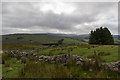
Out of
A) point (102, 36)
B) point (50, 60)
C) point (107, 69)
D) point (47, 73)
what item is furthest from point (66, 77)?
point (102, 36)

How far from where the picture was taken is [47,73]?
483 centimetres

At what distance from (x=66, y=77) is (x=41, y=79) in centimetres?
123

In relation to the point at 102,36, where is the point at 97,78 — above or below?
below

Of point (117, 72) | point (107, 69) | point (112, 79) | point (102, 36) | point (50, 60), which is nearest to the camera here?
point (112, 79)

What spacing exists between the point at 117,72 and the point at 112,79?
84 cm

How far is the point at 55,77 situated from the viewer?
4.29 metres

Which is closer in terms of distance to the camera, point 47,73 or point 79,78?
point 79,78

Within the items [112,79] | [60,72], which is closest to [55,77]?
[60,72]

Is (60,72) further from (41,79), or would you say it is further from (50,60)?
(50,60)

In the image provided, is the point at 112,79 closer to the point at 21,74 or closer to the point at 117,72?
the point at 117,72

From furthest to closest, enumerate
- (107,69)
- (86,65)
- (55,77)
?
(86,65) → (107,69) → (55,77)

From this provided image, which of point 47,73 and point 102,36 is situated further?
point 102,36

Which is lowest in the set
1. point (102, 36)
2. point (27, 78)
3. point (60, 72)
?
point (27, 78)

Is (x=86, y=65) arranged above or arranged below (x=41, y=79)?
above
